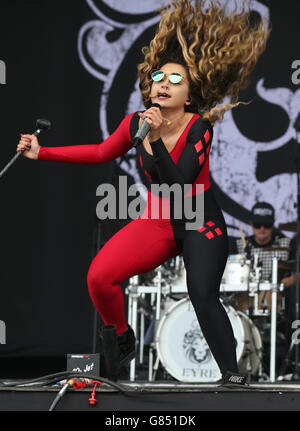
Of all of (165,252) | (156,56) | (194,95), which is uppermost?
(156,56)

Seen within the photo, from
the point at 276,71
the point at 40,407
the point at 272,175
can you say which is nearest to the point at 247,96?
the point at 276,71

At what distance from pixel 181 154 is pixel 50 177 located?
4.93m

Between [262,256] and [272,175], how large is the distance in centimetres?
108

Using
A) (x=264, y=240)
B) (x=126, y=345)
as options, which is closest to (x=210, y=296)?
(x=126, y=345)

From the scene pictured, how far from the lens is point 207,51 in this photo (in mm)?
3332

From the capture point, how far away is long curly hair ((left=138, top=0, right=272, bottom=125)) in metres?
3.33

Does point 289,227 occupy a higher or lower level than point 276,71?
lower

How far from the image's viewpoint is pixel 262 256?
7.10 metres

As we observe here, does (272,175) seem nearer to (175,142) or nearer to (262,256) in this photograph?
(262,256)

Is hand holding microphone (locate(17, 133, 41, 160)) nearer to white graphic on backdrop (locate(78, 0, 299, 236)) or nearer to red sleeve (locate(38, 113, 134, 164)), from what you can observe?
red sleeve (locate(38, 113, 134, 164))

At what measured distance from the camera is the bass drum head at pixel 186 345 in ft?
19.1

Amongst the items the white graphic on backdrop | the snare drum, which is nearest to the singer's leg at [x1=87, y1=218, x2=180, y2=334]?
the snare drum

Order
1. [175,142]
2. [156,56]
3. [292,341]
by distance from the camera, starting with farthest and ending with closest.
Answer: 1. [292,341]
2. [156,56]
3. [175,142]

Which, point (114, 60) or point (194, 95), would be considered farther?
point (114, 60)
